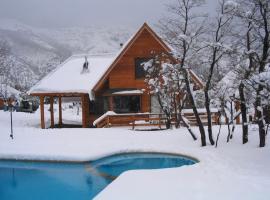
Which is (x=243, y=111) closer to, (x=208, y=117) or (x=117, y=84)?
(x=208, y=117)

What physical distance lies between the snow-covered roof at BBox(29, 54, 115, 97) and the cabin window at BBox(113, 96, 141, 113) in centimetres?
225

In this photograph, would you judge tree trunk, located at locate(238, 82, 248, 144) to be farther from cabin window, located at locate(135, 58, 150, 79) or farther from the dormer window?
the dormer window

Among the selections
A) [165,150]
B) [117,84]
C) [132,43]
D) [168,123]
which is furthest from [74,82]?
[165,150]

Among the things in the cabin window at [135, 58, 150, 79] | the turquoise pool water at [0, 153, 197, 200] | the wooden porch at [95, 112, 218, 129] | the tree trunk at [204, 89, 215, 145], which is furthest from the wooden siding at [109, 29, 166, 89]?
the tree trunk at [204, 89, 215, 145]

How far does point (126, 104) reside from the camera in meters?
25.3

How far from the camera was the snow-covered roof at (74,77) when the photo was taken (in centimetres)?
2375

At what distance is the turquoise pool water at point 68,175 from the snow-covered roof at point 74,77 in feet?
28.4

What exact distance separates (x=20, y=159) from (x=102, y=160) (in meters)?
3.72

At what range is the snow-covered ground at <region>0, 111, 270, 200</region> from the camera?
8852 mm

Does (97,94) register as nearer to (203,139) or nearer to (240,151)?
(203,139)

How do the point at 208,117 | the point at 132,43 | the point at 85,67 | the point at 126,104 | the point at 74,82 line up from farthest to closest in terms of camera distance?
the point at 85,67 < the point at 126,104 < the point at 74,82 < the point at 132,43 < the point at 208,117

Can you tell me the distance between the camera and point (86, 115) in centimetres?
2575

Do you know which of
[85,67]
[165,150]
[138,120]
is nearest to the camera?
[165,150]

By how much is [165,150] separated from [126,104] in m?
10.3
